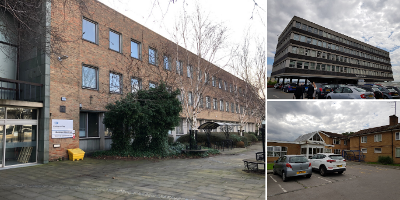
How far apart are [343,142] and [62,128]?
44.9 feet

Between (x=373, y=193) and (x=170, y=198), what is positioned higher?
(x=373, y=193)

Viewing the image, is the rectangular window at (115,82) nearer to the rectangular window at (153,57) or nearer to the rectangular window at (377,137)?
the rectangular window at (153,57)

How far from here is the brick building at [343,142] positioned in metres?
1.84

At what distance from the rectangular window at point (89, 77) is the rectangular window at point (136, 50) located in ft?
13.3

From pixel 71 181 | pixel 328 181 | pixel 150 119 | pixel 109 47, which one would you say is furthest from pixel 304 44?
pixel 109 47

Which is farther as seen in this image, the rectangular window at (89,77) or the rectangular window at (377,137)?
the rectangular window at (89,77)

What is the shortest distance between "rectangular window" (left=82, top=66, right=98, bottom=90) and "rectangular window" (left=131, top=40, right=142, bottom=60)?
4041 millimetres

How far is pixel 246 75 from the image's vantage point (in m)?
20.0

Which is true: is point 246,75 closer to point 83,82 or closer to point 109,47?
point 109,47

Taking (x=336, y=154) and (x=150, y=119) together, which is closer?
(x=336, y=154)

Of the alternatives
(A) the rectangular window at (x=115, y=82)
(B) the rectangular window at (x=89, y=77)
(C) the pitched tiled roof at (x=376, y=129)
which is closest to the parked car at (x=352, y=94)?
(C) the pitched tiled roof at (x=376, y=129)

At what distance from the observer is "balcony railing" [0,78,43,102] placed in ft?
38.8

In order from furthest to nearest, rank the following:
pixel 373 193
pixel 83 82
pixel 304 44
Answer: pixel 83 82, pixel 304 44, pixel 373 193

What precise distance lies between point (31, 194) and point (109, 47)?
12335mm
